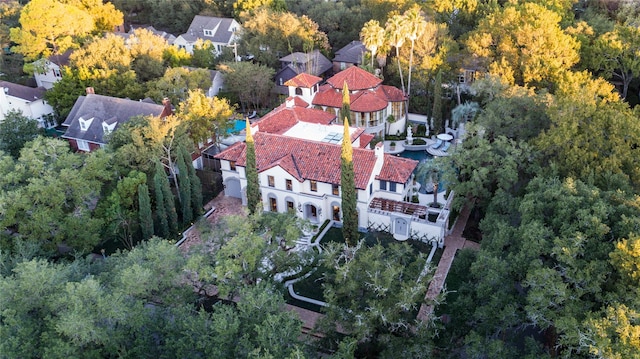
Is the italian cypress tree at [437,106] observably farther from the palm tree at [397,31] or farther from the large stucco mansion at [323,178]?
the large stucco mansion at [323,178]

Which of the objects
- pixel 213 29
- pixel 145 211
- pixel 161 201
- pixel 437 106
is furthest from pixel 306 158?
pixel 213 29

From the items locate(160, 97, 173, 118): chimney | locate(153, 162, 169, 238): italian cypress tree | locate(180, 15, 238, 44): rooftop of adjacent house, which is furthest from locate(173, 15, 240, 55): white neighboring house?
locate(153, 162, 169, 238): italian cypress tree

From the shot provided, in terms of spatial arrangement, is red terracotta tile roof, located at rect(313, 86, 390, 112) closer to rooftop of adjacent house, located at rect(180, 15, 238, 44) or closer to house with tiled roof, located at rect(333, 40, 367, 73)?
house with tiled roof, located at rect(333, 40, 367, 73)

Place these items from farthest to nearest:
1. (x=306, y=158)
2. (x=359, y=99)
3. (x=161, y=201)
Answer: (x=359, y=99)
(x=306, y=158)
(x=161, y=201)

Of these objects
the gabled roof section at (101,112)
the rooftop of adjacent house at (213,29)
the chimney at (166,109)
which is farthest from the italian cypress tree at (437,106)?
the rooftop of adjacent house at (213,29)

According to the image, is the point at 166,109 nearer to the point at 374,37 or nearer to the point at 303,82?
the point at 303,82

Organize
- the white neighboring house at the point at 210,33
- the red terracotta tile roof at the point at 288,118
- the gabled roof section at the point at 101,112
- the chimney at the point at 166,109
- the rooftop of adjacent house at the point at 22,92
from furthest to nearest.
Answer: the white neighboring house at the point at 210,33 < the rooftop of adjacent house at the point at 22,92 < the gabled roof section at the point at 101,112 < the chimney at the point at 166,109 < the red terracotta tile roof at the point at 288,118
